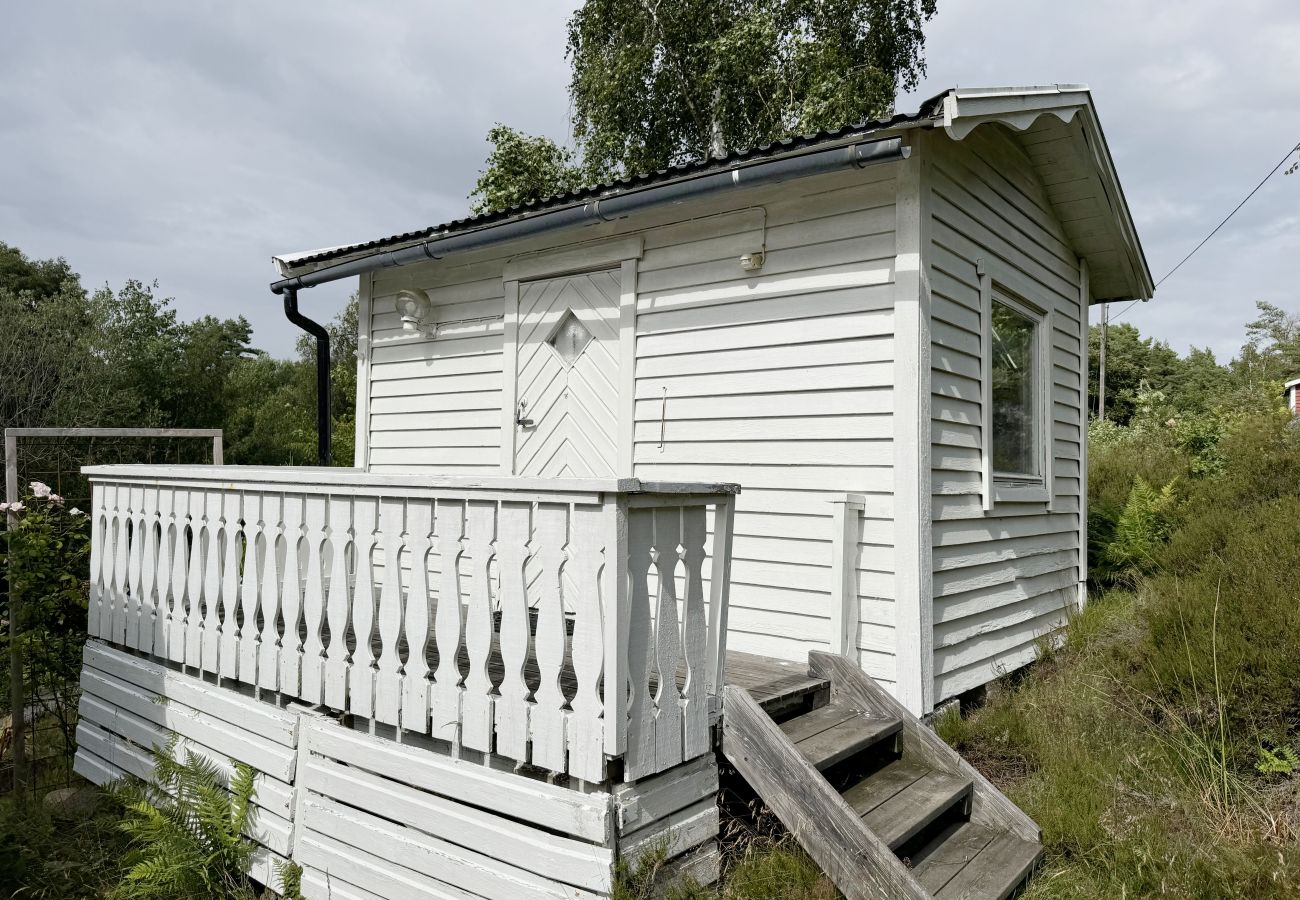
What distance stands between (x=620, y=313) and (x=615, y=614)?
2.91m

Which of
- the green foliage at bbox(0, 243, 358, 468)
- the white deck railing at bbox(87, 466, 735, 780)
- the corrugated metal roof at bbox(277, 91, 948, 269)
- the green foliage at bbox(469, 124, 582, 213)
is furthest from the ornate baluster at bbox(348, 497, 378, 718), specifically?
the green foliage at bbox(0, 243, 358, 468)

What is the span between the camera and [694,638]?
2.69m

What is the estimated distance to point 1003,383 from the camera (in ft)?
16.8

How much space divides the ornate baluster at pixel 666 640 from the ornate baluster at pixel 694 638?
49 mm

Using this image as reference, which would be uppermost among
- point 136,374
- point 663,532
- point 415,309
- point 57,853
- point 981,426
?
point 136,374

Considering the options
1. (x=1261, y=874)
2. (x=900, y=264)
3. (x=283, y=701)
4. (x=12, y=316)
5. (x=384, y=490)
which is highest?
(x=12, y=316)

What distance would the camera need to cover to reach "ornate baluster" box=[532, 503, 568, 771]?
2.45m

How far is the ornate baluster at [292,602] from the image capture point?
328 centimetres

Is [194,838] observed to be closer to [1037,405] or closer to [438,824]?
[438,824]

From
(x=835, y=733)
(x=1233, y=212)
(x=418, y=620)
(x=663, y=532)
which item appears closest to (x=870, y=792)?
(x=835, y=733)

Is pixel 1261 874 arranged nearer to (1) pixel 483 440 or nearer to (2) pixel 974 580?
(2) pixel 974 580

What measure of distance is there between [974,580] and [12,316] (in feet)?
64.4

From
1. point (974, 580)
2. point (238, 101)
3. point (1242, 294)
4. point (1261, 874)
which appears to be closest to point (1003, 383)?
point (974, 580)

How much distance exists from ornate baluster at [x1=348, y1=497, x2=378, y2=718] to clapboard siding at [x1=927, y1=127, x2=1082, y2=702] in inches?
108
